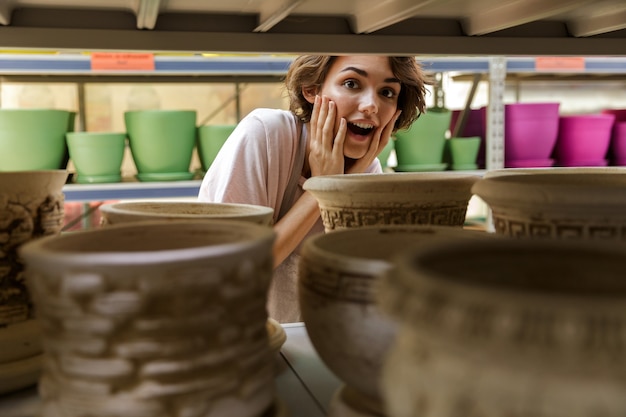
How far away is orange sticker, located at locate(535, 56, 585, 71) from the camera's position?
2.08m

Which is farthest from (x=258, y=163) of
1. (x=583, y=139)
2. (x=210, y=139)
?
(x=583, y=139)

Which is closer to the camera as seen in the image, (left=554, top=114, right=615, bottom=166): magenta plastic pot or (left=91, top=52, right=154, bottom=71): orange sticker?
(left=91, top=52, right=154, bottom=71): orange sticker

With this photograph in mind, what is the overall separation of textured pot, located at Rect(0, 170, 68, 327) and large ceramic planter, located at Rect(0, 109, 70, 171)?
106 centimetres

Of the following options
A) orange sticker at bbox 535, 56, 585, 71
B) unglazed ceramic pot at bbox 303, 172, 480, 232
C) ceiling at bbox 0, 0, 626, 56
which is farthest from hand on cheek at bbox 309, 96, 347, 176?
orange sticker at bbox 535, 56, 585, 71

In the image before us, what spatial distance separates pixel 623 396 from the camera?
298 mm

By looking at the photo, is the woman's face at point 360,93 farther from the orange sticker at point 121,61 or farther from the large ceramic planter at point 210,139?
the orange sticker at point 121,61

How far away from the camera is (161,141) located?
181cm

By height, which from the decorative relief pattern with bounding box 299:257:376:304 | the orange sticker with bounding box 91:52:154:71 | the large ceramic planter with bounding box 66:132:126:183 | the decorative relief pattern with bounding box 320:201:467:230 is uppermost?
the orange sticker with bounding box 91:52:154:71

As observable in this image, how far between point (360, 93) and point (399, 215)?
0.70 meters

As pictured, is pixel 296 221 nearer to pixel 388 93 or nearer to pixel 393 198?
pixel 388 93

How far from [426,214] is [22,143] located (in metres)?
1.28

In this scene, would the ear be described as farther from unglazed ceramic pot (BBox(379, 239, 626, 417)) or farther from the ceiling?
unglazed ceramic pot (BBox(379, 239, 626, 417))

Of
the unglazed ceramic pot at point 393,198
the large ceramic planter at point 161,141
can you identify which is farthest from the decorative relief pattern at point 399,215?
the large ceramic planter at point 161,141

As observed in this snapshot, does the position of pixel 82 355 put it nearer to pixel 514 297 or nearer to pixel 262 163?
pixel 514 297
